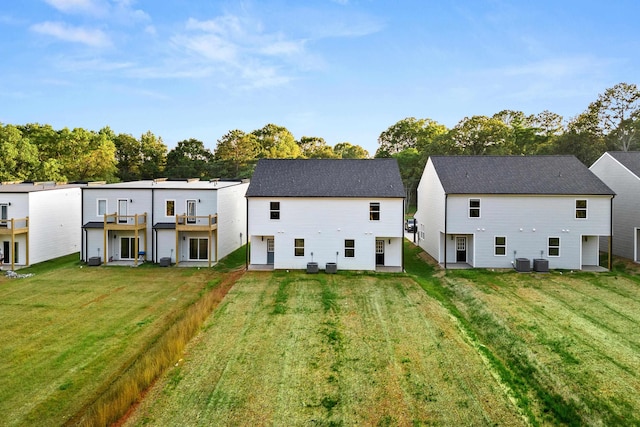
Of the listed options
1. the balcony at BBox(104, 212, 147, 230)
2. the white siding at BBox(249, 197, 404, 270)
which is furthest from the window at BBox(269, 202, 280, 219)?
the balcony at BBox(104, 212, 147, 230)

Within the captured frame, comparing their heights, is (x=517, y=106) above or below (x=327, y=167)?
above

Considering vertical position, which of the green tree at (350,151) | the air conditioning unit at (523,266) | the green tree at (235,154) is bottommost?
the air conditioning unit at (523,266)

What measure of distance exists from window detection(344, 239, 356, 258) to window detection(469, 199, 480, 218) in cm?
727

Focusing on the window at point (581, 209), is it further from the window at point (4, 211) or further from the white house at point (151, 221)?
the window at point (4, 211)

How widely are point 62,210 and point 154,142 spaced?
44143 mm

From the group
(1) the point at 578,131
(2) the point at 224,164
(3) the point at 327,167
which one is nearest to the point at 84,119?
(2) the point at 224,164

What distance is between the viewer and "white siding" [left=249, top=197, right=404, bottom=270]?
22.8 m

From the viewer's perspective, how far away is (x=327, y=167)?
25734mm

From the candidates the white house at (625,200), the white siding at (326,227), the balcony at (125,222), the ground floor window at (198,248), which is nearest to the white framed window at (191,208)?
the ground floor window at (198,248)

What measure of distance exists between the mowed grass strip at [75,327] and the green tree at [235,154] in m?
42.4

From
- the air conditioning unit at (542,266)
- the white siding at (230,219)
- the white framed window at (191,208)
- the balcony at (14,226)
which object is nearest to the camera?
the air conditioning unit at (542,266)

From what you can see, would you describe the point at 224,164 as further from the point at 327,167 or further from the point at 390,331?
the point at 390,331

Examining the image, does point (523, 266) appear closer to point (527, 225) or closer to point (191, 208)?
point (527, 225)

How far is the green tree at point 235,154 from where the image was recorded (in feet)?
214
